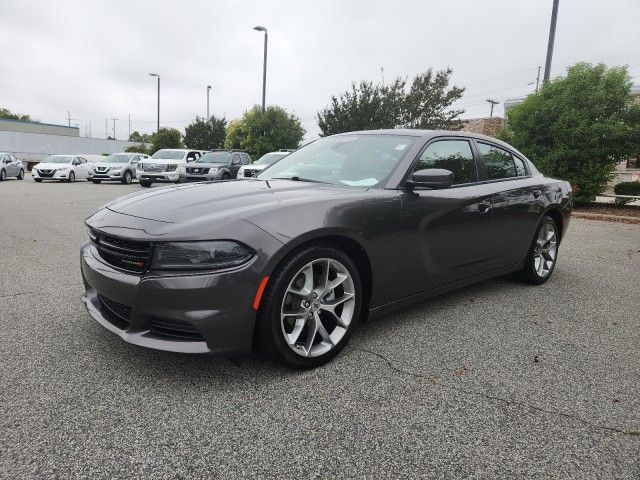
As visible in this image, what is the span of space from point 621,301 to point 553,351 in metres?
1.74

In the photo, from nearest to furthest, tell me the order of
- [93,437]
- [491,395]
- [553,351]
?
[93,437] < [491,395] < [553,351]

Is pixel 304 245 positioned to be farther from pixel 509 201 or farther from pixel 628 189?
pixel 628 189

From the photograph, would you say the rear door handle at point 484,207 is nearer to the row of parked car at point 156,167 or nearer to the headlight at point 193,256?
the headlight at point 193,256

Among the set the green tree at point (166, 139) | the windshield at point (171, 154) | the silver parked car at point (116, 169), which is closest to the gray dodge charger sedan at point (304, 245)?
the windshield at point (171, 154)

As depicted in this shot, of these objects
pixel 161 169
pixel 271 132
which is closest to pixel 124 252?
pixel 161 169

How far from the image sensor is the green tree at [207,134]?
40969 millimetres

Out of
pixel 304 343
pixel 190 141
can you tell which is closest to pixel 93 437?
pixel 304 343

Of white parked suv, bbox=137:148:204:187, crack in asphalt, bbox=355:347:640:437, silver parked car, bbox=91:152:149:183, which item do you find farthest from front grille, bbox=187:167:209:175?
crack in asphalt, bbox=355:347:640:437

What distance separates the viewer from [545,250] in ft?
16.6

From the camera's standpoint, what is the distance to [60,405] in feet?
7.86

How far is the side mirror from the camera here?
3244 millimetres

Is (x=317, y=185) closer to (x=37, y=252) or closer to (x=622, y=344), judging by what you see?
(x=622, y=344)

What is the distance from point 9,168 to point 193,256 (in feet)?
85.8

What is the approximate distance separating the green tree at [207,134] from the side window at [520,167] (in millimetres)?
38123
